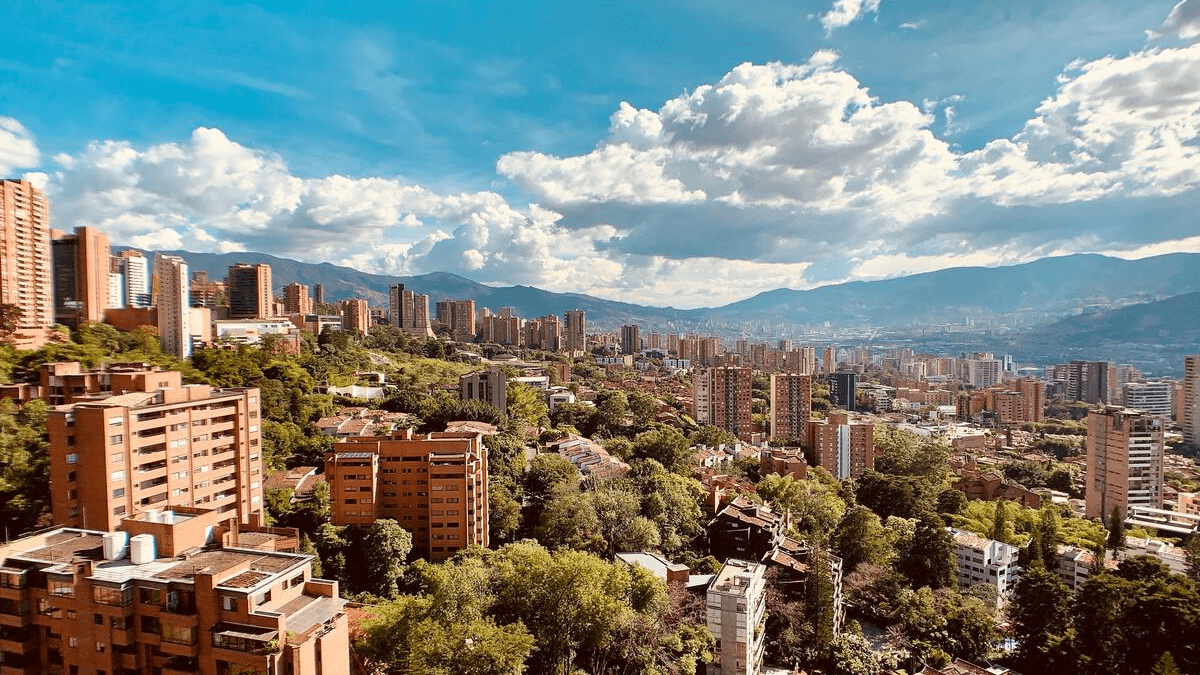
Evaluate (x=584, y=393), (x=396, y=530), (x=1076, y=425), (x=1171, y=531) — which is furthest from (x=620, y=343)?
(x=396, y=530)

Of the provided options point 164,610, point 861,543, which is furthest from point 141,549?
point 861,543

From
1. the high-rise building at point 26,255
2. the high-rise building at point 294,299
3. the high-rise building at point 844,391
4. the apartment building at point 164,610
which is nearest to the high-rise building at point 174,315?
the high-rise building at point 26,255

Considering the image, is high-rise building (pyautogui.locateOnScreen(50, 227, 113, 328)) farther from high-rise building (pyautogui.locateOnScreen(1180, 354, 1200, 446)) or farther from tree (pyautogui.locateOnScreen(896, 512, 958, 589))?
high-rise building (pyautogui.locateOnScreen(1180, 354, 1200, 446))

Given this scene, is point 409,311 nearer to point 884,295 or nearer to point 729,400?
point 729,400

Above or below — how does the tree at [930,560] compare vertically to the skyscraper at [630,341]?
below

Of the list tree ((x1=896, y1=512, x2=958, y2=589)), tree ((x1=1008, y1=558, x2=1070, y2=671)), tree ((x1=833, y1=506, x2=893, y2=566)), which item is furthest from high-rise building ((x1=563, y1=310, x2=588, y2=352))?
tree ((x1=1008, y1=558, x2=1070, y2=671))

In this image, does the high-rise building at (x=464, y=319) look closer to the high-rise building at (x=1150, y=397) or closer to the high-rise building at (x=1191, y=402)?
the high-rise building at (x=1191, y=402)

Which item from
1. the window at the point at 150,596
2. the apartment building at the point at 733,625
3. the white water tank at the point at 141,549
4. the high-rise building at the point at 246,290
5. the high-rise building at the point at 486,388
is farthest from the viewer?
the high-rise building at the point at 246,290
